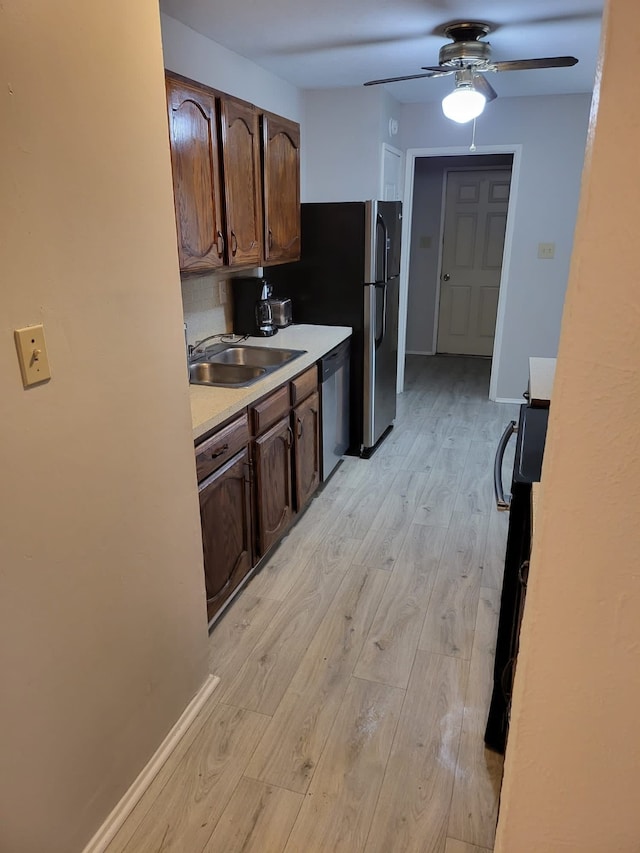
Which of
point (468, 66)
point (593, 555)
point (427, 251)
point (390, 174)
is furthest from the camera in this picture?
A: point (427, 251)

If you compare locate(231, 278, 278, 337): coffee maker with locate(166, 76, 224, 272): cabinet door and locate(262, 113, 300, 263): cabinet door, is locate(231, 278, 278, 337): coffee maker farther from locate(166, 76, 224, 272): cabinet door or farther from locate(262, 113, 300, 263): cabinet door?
locate(166, 76, 224, 272): cabinet door

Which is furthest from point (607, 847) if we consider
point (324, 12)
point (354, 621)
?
point (324, 12)

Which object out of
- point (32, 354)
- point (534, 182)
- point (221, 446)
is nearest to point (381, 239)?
point (534, 182)

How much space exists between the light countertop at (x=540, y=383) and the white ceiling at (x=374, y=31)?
146cm

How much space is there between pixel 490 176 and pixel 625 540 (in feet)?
20.3

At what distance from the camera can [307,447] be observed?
10.00ft

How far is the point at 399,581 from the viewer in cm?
259

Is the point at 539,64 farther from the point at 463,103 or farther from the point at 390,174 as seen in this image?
the point at 390,174

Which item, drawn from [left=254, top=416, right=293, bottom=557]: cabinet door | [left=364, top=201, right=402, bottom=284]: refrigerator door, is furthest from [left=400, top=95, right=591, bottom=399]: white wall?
[left=254, top=416, right=293, bottom=557]: cabinet door

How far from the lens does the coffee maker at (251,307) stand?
3328 mm

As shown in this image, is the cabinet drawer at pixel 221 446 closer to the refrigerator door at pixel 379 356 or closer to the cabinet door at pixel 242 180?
the cabinet door at pixel 242 180

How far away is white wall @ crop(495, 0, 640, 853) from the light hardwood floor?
3.40ft

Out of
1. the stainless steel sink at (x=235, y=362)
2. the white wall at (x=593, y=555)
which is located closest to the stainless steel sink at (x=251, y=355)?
the stainless steel sink at (x=235, y=362)

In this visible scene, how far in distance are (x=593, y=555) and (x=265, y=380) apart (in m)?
1.99
